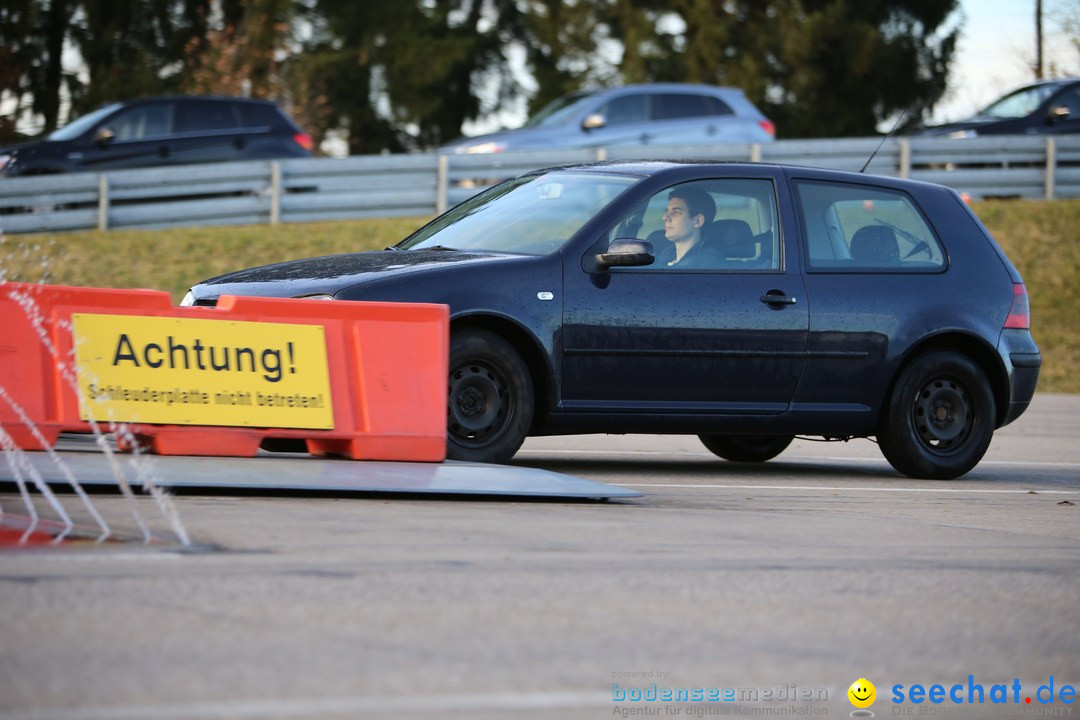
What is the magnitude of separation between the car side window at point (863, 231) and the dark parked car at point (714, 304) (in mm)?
12

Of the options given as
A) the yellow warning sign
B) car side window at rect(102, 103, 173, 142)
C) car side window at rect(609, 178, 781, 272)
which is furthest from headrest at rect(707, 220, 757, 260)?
Answer: car side window at rect(102, 103, 173, 142)

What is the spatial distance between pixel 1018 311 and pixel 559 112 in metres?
15.5

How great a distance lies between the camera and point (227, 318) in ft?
25.8

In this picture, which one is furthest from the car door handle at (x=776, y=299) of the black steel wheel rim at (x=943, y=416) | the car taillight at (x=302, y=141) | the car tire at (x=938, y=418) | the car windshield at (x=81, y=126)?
the car taillight at (x=302, y=141)

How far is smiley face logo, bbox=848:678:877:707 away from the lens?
14.4ft

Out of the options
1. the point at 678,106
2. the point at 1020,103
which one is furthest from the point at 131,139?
A: the point at 1020,103

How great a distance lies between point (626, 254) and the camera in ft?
29.3

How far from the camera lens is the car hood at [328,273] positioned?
855cm

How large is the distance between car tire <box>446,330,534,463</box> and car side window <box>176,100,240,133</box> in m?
15.9

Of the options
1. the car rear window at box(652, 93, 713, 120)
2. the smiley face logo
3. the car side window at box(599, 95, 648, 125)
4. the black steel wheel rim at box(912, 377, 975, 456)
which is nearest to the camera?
the smiley face logo

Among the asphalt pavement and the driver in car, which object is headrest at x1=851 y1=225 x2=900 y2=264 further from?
the asphalt pavement

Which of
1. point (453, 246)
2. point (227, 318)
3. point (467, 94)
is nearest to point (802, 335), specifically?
point (453, 246)

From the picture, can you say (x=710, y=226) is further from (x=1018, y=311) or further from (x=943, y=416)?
(x=1018, y=311)

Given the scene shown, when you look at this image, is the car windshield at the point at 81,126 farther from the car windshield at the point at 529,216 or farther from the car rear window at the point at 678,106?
the car windshield at the point at 529,216
